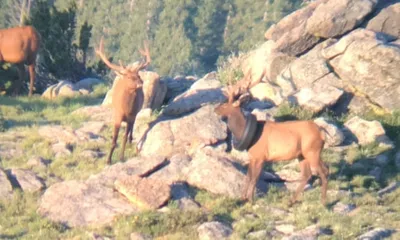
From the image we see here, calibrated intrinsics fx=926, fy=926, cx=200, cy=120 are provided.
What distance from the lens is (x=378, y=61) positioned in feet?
61.7

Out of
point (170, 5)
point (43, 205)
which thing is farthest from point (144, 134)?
point (170, 5)

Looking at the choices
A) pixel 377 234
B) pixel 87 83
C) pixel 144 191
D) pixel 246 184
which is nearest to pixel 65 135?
pixel 144 191

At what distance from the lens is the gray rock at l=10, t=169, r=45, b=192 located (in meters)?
15.7

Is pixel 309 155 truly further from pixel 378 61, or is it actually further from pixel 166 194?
pixel 378 61

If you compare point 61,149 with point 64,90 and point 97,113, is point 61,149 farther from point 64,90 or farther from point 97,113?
point 64,90

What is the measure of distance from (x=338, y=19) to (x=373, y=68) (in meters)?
2.06

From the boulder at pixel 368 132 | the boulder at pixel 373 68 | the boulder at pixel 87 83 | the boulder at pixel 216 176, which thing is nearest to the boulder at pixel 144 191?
the boulder at pixel 216 176

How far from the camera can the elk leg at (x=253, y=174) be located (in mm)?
14758

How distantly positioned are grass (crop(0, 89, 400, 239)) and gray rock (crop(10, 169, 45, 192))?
20cm

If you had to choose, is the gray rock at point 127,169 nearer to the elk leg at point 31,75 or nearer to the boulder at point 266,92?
the boulder at point 266,92

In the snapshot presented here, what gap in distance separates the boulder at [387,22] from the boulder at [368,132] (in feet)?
10.8

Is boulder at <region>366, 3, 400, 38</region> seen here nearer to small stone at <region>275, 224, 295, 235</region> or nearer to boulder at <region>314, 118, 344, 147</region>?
boulder at <region>314, 118, 344, 147</region>

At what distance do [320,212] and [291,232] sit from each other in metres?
0.91

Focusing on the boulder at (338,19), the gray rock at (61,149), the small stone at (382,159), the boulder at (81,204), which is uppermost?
the boulder at (338,19)
